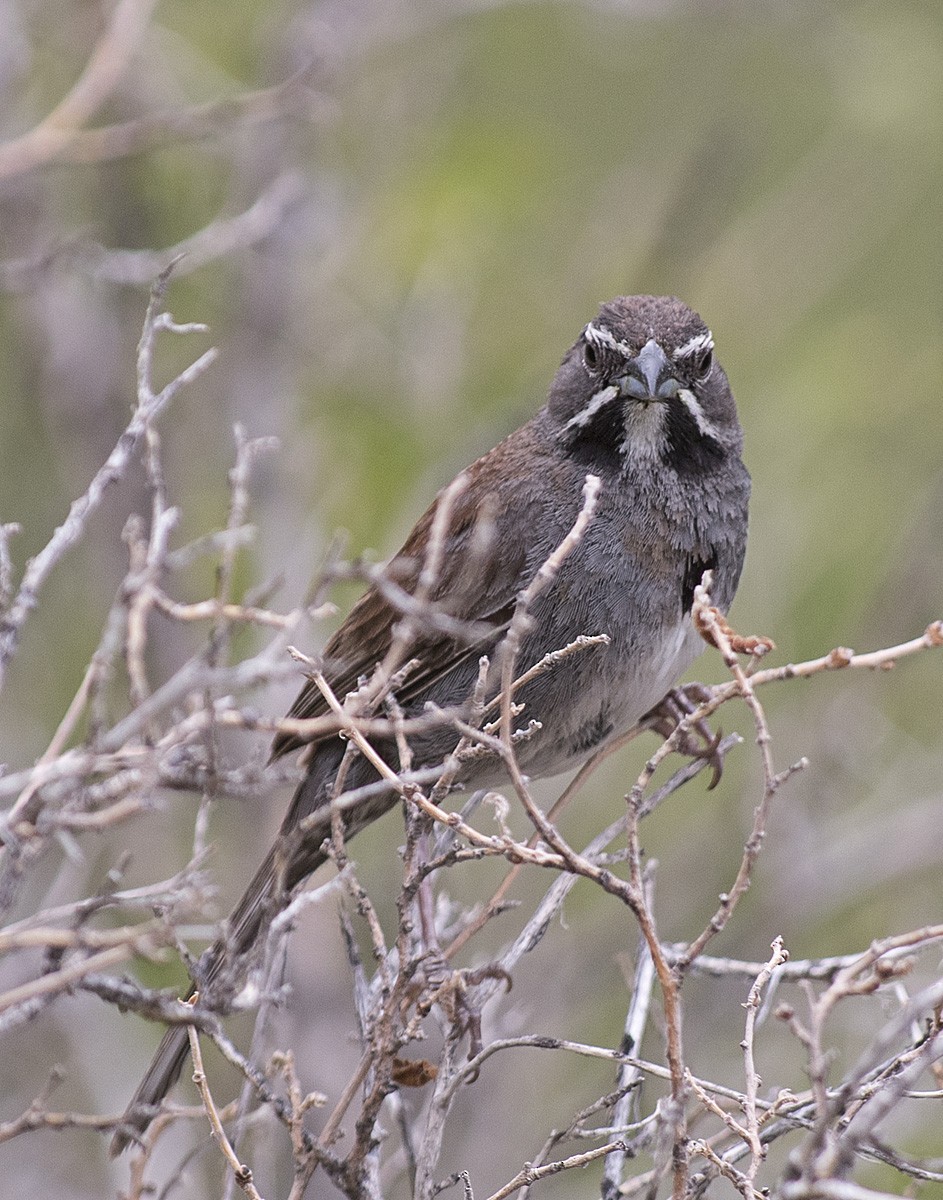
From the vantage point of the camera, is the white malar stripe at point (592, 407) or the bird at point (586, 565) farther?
the white malar stripe at point (592, 407)

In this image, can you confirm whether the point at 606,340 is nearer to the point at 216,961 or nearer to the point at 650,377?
the point at 650,377

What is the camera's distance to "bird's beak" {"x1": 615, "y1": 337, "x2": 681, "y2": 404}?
416 centimetres

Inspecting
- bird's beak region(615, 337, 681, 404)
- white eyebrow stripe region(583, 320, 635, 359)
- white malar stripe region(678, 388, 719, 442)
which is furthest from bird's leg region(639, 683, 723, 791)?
white eyebrow stripe region(583, 320, 635, 359)

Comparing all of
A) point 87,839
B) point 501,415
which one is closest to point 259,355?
point 501,415

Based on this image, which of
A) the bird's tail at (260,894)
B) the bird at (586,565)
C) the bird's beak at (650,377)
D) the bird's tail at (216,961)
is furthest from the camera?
the bird's beak at (650,377)

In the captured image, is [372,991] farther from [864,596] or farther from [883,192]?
[883,192]

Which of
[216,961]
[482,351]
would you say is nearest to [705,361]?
[216,961]

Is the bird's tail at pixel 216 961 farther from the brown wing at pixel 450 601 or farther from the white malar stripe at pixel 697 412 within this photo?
the white malar stripe at pixel 697 412

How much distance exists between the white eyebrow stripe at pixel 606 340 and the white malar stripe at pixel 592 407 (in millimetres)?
91

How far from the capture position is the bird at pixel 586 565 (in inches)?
158

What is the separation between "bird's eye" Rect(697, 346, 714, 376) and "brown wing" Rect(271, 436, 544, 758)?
535mm

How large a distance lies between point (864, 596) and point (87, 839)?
10.4 feet

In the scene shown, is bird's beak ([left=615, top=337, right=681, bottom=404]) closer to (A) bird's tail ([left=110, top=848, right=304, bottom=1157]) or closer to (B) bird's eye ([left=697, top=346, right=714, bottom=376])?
(B) bird's eye ([left=697, top=346, right=714, bottom=376])

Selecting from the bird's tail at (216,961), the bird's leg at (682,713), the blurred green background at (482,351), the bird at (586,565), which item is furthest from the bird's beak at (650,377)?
the blurred green background at (482,351)
